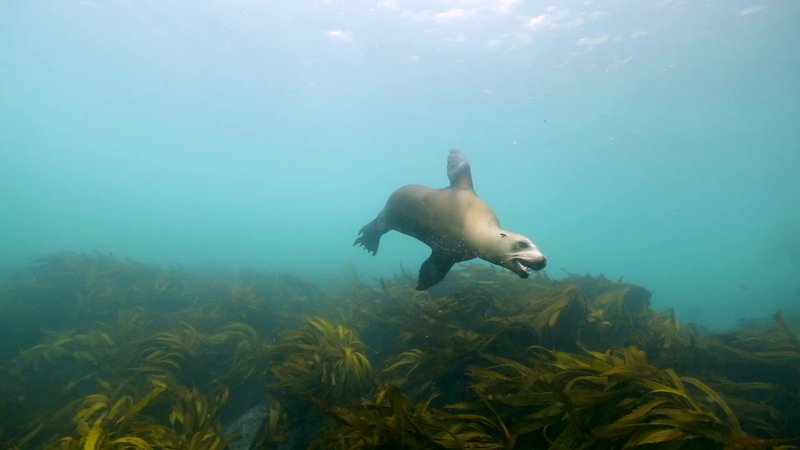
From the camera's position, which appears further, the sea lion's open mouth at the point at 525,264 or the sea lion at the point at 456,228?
the sea lion at the point at 456,228

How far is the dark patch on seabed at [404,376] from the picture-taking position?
2.01m

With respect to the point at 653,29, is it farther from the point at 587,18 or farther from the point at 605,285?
the point at 605,285

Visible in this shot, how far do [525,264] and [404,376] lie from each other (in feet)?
5.88

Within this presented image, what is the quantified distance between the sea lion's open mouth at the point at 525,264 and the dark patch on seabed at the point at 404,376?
0.73 m

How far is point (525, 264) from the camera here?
234 centimetres

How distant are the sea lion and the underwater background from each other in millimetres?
790

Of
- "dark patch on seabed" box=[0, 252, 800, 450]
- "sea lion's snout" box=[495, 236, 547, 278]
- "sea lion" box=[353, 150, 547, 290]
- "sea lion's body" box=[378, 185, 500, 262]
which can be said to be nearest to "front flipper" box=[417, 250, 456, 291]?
"sea lion" box=[353, 150, 547, 290]

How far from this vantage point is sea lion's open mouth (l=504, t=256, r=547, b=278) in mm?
2254

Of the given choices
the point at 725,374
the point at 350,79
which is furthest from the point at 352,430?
the point at 350,79

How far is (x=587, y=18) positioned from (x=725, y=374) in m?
22.1

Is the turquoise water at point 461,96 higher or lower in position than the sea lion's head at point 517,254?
higher

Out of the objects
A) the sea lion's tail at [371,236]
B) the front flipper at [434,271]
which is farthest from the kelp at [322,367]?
the sea lion's tail at [371,236]

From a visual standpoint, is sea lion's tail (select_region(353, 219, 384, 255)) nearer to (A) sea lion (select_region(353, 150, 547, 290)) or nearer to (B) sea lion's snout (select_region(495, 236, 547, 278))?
(A) sea lion (select_region(353, 150, 547, 290))

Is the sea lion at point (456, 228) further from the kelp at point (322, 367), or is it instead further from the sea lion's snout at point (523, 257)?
the kelp at point (322, 367)
